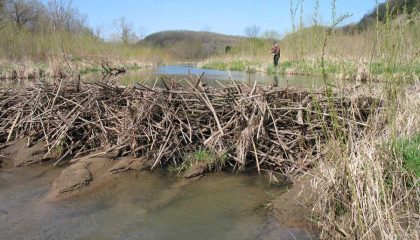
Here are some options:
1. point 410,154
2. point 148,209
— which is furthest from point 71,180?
point 410,154

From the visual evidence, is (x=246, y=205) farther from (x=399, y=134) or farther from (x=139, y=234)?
(x=399, y=134)

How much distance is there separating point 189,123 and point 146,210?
5.09 ft

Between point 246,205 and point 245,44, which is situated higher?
point 245,44

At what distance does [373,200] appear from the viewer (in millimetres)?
3143

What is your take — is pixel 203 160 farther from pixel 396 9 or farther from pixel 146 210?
pixel 396 9

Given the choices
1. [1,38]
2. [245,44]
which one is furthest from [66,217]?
[245,44]

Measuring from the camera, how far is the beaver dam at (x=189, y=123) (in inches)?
213

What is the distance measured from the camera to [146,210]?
14.5ft

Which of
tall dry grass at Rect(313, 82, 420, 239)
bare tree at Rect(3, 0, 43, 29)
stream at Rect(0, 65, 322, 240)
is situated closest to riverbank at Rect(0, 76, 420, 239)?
tall dry grass at Rect(313, 82, 420, 239)

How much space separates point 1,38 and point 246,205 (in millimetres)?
25182

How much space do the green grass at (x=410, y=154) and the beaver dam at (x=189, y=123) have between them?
4.28ft

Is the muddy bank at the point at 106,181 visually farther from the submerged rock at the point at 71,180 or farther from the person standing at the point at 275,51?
the person standing at the point at 275,51

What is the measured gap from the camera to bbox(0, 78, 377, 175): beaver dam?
5.42 metres

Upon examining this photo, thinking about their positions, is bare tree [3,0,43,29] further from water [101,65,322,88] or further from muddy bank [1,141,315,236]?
muddy bank [1,141,315,236]
